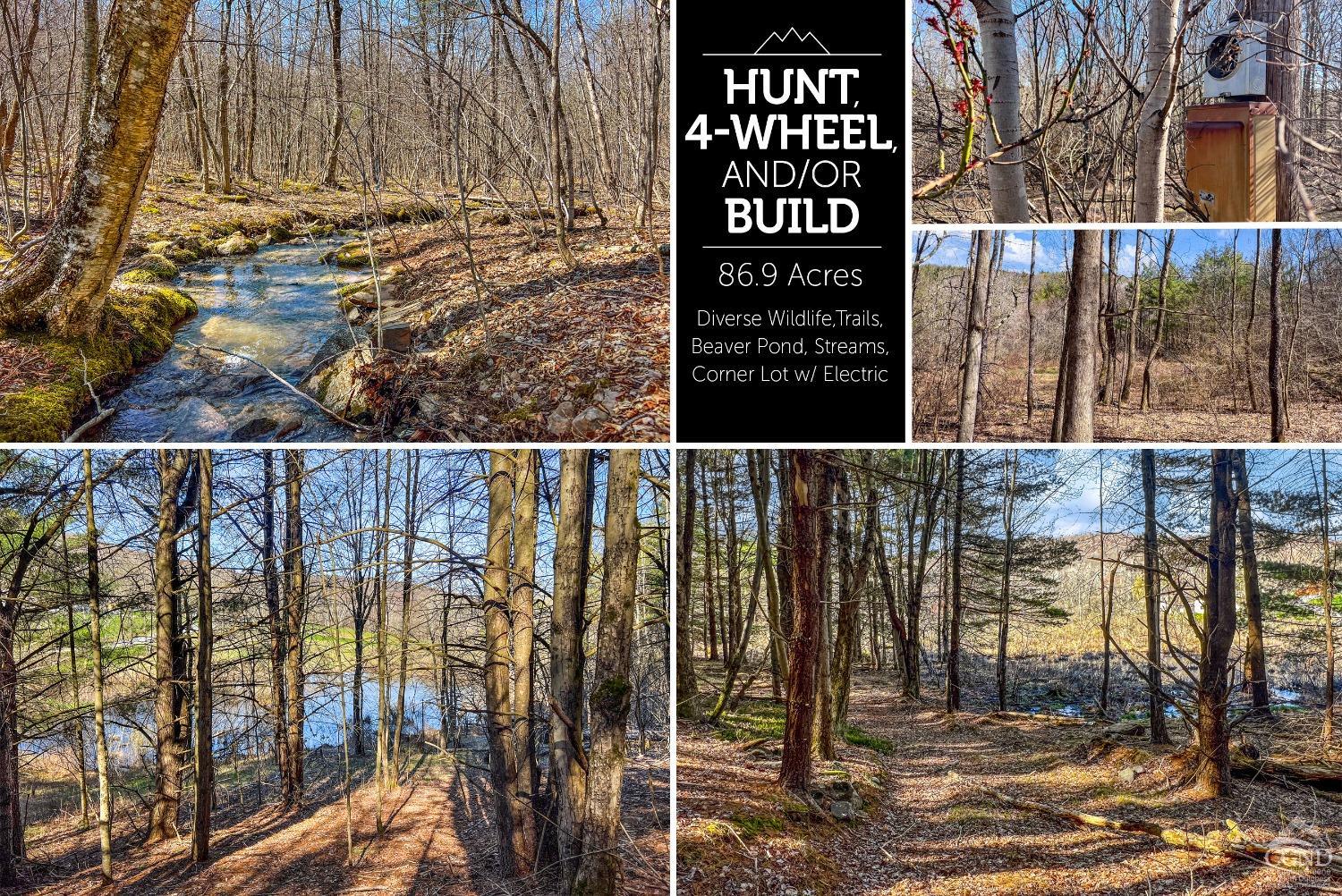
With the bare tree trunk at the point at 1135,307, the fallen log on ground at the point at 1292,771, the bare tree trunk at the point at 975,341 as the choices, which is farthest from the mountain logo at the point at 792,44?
the fallen log on ground at the point at 1292,771

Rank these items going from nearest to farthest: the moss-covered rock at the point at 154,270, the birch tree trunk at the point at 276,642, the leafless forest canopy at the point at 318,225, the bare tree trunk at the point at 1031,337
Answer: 1. the bare tree trunk at the point at 1031,337
2. the leafless forest canopy at the point at 318,225
3. the moss-covered rock at the point at 154,270
4. the birch tree trunk at the point at 276,642

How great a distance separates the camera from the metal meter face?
3188mm

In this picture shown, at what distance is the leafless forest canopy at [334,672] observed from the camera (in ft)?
11.5

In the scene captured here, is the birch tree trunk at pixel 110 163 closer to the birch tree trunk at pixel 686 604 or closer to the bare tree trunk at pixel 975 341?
the birch tree trunk at pixel 686 604

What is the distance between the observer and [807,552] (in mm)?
3869

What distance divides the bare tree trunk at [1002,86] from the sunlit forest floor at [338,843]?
2.82 meters

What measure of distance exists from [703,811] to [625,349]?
202 cm

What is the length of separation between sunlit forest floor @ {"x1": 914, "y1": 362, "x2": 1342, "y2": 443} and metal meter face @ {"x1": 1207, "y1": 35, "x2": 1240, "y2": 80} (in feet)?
3.85

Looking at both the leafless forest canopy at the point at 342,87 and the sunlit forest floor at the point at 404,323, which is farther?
the leafless forest canopy at the point at 342,87

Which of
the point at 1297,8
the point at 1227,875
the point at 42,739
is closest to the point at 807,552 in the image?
the point at 1227,875

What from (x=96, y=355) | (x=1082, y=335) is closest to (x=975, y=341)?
(x=1082, y=335)

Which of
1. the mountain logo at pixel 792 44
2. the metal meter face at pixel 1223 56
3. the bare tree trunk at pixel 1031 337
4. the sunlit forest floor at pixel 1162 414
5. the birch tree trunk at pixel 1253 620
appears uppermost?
the mountain logo at pixel 792 44

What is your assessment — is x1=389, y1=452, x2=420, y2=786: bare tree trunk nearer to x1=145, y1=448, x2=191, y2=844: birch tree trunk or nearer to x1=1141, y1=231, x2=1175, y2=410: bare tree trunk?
x1=145, y1=448, x2=191, y2=844: birch tree trunk

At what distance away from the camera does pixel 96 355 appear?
11.1ft
